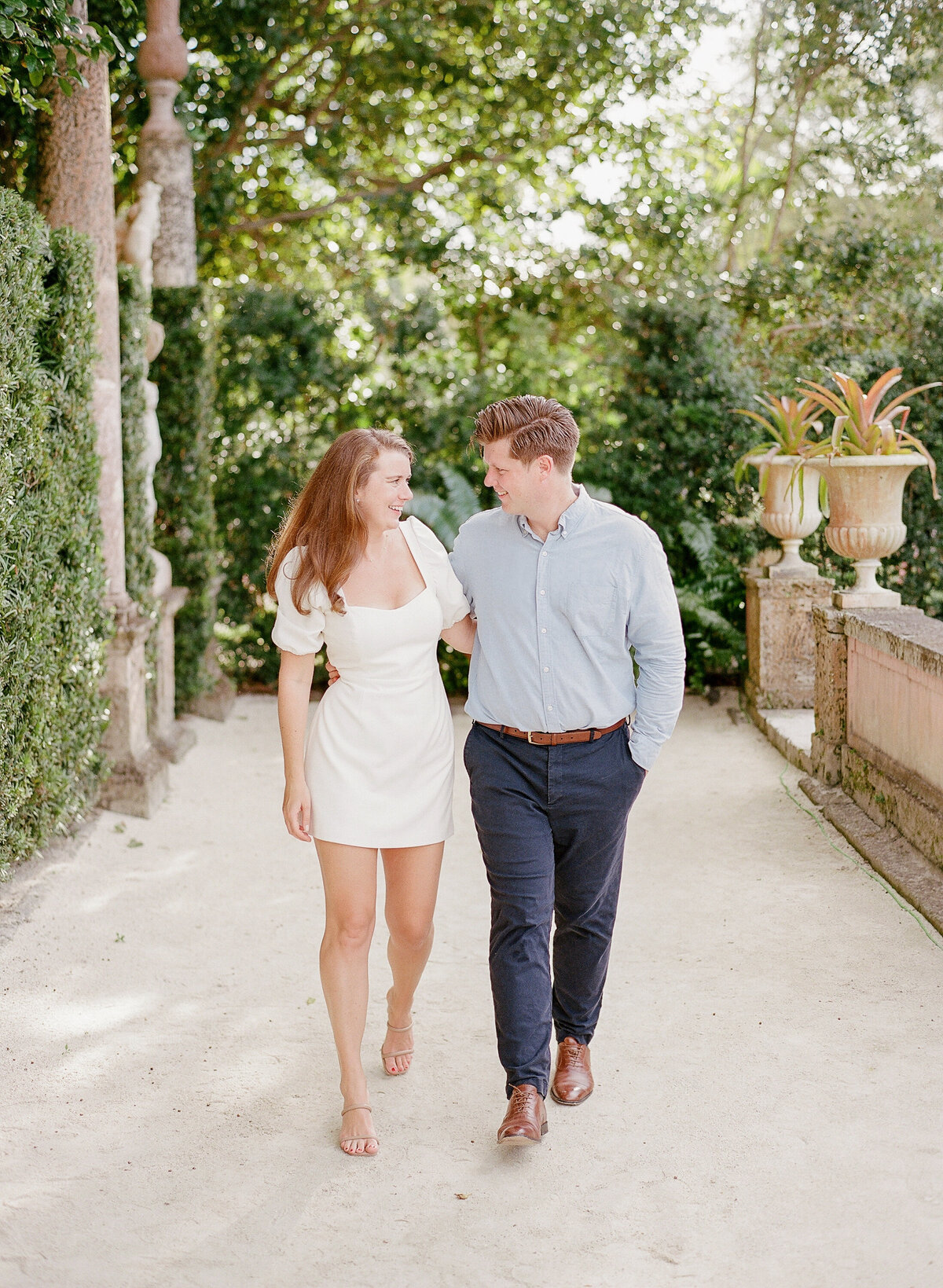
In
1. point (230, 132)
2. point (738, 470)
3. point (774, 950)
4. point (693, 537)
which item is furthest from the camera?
point (230, 132)

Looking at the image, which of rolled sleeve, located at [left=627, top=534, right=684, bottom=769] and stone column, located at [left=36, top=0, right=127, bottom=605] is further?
stone column, located at [left=36, top=0, right=127, bottom=605]

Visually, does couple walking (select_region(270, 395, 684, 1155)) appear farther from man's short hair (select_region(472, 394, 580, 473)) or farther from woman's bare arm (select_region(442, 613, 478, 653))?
woman's bare arm (select_region(442, 613, 478, 653))

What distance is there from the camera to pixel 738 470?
832 centimetres

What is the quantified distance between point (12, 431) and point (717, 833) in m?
3.67

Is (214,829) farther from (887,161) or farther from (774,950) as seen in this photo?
(887,161)

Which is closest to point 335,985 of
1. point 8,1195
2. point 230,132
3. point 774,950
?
point 8,1195

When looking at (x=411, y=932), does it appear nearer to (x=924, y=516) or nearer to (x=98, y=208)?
(x=98, y=208)

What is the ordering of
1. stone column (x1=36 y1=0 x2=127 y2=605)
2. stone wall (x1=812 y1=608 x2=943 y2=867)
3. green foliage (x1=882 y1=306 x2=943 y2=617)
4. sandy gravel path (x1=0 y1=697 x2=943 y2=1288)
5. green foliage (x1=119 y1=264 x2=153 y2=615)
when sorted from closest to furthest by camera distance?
sandy gravel path (x1=0 y1=697 x2=943 y2=1288) < stone wall (x1=812 y1=608 x2=943 y2=867) < stone column (x1=36 y1=0 x2=127 y2=605) < green foliage (x1=119 y1=264 x2=153 y2=615) < green foliage (x1=882 y1=306 x2=943 y2=617)

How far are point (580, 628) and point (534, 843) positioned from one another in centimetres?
55

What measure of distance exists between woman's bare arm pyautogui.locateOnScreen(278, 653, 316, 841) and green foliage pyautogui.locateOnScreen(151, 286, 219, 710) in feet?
18.2

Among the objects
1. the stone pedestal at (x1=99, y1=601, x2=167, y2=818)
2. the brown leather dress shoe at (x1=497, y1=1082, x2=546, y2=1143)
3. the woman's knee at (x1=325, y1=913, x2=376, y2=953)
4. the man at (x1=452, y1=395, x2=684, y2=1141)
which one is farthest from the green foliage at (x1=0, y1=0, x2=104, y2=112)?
the brown leather dress shoe at (x1=497, y1=1082, x2=546, y2=1143)

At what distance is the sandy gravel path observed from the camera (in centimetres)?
258

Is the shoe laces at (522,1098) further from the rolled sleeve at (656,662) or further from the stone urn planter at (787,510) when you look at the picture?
the stone urn planter at (787,510)

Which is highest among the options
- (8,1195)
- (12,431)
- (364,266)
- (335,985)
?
(364,266)
